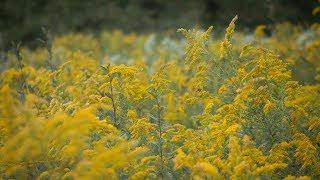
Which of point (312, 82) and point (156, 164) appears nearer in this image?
point (156, 164)

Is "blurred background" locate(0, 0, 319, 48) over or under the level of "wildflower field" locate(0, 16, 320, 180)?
over

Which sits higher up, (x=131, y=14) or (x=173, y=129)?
(x=131, y=14)

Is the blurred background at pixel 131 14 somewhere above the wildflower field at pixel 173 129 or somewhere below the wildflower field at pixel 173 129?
above

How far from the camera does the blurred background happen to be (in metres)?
16.0

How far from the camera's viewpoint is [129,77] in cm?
421

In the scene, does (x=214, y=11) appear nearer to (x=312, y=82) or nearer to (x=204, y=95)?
(x=312, y=82)

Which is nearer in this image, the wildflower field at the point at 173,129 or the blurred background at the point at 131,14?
the wildflower field at the point at 173,129

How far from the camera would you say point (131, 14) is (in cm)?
1778

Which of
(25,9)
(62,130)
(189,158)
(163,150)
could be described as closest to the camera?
(62,130)

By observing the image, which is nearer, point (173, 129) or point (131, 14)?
point (173, 129)

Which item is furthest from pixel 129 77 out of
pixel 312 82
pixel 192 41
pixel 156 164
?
pixel 312 82

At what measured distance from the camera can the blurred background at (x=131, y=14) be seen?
16.0 m

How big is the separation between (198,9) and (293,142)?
14645 mm

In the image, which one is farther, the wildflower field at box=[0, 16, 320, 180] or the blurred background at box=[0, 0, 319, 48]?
the blurred background at box=[0, 0, 319, 48]
